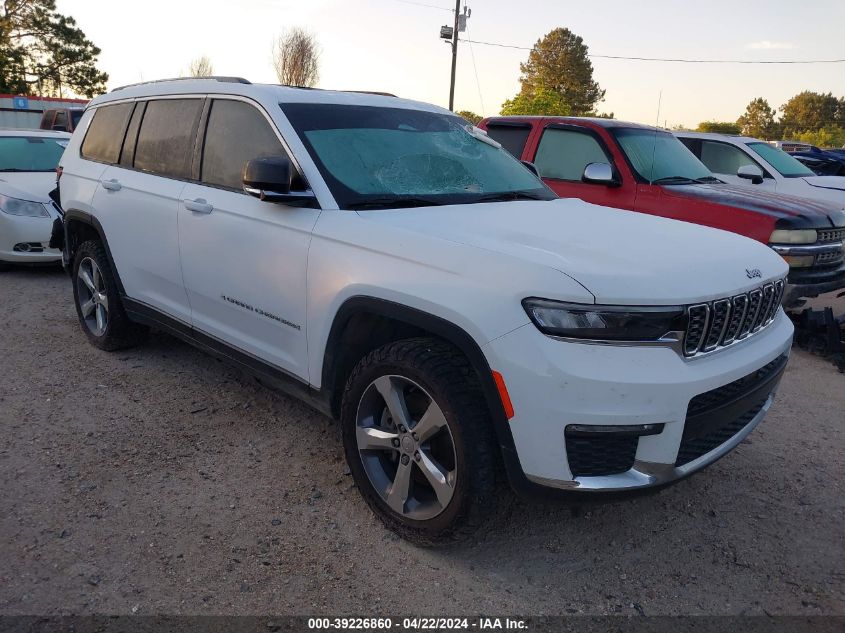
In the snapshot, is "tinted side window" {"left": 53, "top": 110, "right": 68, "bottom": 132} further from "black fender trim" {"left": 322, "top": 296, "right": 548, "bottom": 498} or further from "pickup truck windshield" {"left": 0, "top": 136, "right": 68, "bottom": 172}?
"black fender trim" {"left": 322, "top": 296, "right": 548, "bottom": 498}

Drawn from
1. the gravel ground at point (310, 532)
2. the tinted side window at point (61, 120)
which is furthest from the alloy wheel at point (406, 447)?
the tinted side window at point (61, 120)

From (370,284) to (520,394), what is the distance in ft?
2.61

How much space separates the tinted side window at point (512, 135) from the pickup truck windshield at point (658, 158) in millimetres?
948

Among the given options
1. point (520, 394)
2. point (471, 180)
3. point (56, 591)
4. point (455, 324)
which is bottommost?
point (56, 591)

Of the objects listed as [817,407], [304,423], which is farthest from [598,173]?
[304,423]

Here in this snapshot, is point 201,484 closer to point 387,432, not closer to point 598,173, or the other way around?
point 387,432

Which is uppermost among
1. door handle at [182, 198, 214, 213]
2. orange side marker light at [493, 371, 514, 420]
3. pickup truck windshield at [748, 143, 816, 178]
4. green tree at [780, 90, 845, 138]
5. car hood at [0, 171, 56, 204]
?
green tree at [780, 90, 845, 138]

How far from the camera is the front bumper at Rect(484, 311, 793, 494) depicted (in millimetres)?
2234

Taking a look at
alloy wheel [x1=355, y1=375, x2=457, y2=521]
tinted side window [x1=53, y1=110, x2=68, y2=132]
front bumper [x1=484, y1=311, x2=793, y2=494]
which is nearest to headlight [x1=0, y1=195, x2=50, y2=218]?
alloy wheel [x1=355, y1=375, x2=457, y2=521]

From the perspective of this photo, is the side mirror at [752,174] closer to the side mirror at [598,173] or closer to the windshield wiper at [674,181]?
the windshield wiper at [674,181]

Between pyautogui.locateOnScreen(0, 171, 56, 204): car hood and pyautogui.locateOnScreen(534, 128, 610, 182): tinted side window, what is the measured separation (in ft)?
18.0

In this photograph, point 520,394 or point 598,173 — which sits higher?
point 598,173

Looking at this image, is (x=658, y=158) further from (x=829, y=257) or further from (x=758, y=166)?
(x=758, y=166)

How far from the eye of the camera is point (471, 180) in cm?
357
